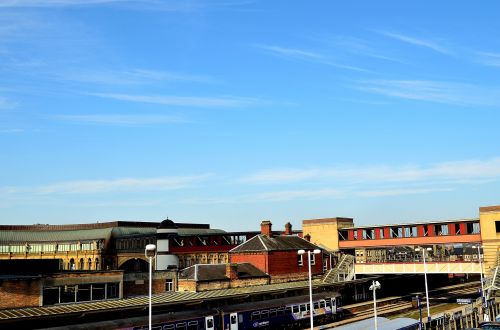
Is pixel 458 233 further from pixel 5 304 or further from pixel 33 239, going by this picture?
pixel 33 239

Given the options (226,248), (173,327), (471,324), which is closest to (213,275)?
(173,327)

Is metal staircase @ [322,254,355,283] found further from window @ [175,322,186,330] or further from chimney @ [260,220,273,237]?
window @ [175,322,186,330]

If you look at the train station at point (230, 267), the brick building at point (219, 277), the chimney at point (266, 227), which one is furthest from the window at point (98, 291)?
the chimney at point (266, 227)

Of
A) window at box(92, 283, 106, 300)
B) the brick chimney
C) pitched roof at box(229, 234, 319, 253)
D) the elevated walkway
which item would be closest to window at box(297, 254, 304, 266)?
pitched roof at box(229, 234, 319, 253)

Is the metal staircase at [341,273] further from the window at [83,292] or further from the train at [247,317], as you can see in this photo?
the window at [83,292]

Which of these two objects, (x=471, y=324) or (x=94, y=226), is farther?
(x=94, y=226)

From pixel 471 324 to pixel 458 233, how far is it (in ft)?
67.1

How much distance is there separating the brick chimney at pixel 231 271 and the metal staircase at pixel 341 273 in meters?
16.0

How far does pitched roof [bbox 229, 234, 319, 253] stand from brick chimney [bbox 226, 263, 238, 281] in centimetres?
697

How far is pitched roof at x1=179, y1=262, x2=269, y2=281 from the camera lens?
161ft

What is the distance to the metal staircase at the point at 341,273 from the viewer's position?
64500mm

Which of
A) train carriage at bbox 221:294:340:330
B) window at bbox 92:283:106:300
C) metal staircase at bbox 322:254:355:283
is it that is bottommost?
train carriage at bbox 221:294:340:330

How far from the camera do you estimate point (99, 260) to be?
9806 cm

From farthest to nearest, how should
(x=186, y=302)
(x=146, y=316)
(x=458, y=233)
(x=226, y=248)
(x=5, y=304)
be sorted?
1. (x=226, y=248)
2. (x=458, y=233)
3. (x=186, y=302)
4. (x=146, y=316)
5. (x=5, y=304)
